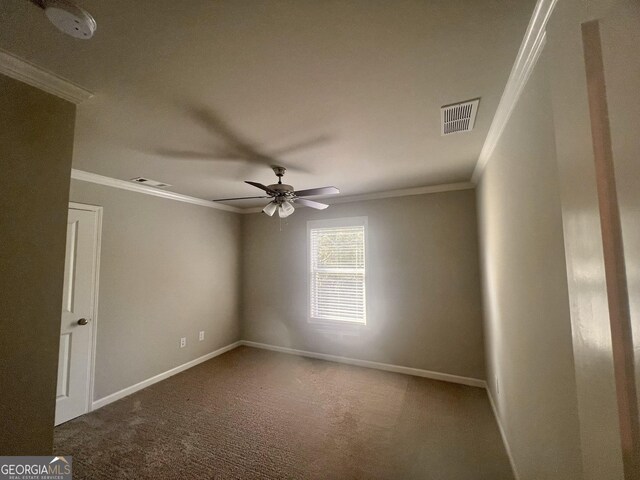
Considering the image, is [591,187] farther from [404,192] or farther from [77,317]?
[77,317]

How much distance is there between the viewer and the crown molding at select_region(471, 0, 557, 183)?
943 millimetres

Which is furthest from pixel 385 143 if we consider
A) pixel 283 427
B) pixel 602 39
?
pixel 283 427

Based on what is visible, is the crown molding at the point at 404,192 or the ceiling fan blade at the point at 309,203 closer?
the ceiling fan blade at the point at 309,203

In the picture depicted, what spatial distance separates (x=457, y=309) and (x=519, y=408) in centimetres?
162

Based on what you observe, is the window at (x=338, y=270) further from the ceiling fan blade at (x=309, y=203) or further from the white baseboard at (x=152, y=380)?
the white baseboard at (x=152, y=380)

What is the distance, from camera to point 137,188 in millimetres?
3135

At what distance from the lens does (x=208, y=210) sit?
13.6 ft

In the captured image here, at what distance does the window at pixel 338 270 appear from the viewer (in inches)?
149

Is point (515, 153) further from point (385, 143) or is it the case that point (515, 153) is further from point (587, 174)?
point (587, 174)

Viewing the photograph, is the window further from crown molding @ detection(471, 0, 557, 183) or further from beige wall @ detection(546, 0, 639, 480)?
beige wall @ detection(546, 0, 639, 480)

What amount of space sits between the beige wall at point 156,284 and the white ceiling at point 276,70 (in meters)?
1.06

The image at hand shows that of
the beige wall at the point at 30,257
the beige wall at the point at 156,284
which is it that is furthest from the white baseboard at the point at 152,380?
the beige wall at the point at 30,257

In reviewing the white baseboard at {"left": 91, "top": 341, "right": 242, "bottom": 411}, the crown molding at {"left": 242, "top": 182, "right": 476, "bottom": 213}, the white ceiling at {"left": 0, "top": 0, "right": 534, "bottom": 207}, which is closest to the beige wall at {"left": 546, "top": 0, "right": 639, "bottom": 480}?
the white ceiling at {"left": 0, "top": 0, "right": 534, "bottom": 207}

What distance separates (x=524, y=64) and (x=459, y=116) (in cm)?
48
